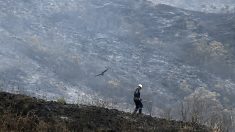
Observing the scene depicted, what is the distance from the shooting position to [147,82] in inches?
874

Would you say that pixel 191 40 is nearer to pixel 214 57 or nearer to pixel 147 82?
pixel 214 57

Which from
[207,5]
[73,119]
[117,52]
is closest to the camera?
[73,119]

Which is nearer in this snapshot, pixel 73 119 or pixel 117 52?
pixel 73 119

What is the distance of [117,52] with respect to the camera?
2523cm

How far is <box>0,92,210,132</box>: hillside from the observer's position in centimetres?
757

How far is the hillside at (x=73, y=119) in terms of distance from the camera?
7574 millimetres

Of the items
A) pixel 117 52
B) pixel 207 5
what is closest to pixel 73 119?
pixel 117 52

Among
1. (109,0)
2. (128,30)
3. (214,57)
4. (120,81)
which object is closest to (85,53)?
(120,81)

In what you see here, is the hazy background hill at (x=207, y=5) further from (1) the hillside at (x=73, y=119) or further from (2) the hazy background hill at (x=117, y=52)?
(1) the hillside at (x=73, y=119)

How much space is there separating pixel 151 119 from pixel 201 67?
15.3 metres

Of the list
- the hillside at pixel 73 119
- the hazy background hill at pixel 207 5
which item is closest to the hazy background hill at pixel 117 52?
the hazy background hill at pixel 207 5

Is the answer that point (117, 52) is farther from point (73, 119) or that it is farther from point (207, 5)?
point (207, 5)

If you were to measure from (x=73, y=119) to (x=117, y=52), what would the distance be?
16.7 m

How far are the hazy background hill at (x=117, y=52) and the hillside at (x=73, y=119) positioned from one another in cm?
672
